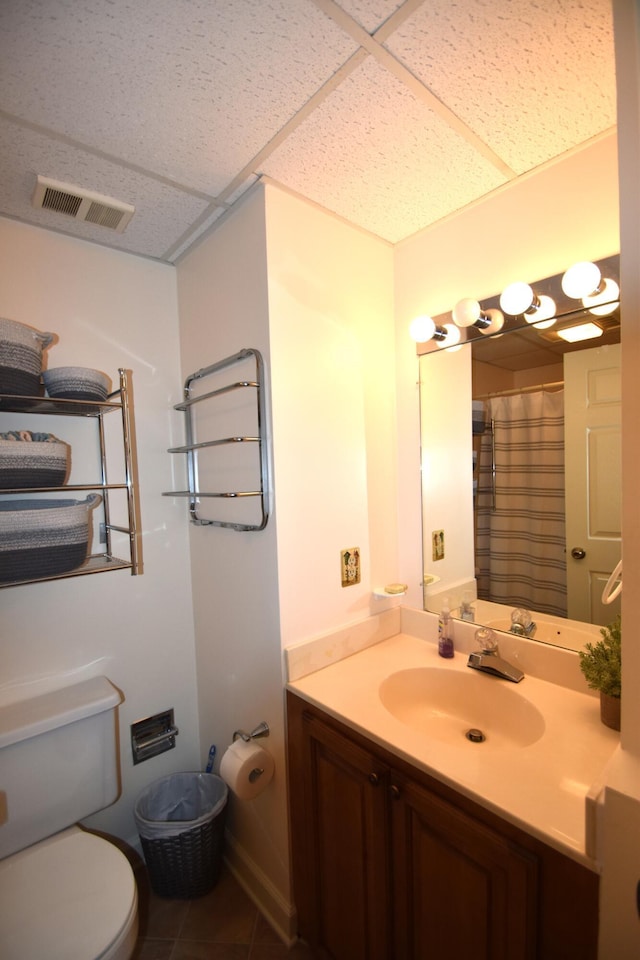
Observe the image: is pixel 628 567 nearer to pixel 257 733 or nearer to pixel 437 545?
pixel 437 545

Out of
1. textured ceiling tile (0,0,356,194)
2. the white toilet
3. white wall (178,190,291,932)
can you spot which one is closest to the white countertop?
white wall (178,190,291,932)

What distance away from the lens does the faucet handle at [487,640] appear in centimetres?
129

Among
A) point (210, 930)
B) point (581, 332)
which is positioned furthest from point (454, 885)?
point (581, 332)

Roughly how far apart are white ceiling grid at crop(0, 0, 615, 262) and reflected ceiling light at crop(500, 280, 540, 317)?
35cm

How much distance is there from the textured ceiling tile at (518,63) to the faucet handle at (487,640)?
1.41m

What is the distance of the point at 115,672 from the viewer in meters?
1.53

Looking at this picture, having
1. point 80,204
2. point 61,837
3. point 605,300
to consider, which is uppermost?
point 80,204

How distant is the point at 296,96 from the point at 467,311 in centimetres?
72

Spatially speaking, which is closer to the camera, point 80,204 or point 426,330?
point 80,204

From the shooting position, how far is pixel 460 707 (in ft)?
4.16

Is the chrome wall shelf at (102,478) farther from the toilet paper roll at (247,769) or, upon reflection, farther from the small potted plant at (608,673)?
the small potted plant at (608,673)

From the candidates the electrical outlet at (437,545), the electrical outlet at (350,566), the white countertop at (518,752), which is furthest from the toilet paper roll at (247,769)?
the electrical outlet at (437,545)

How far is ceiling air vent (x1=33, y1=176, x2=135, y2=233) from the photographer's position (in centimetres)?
119

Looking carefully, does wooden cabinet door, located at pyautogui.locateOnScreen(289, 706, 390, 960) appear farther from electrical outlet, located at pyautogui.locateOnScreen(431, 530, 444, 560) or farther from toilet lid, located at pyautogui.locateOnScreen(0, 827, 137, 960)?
electrical outlet, located at pyautogui.locateOnScreen(431, 530, 444, 560)
